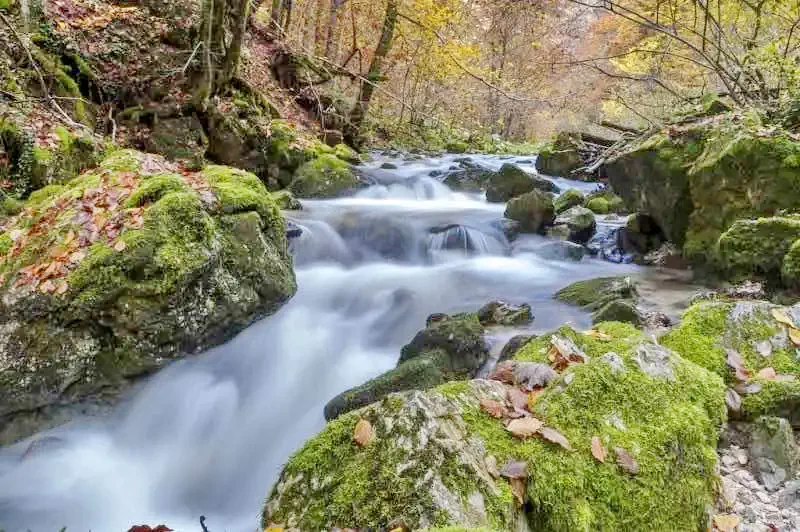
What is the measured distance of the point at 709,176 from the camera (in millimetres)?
6562

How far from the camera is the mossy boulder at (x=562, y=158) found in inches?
563

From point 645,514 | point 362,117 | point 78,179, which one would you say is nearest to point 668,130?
point 645,514

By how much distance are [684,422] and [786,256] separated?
3.47m

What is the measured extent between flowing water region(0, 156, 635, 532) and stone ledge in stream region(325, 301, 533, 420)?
47 cm

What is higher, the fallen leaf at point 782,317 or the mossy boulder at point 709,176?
the mossy boulder at point 709,176

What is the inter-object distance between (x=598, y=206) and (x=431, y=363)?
756 cm

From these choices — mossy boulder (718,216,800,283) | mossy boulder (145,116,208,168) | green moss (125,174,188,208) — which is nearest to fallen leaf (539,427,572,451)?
mossy boulder (718,216,800,283)

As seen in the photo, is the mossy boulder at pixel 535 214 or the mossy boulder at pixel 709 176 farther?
the mossy boulder at pixel 535 214

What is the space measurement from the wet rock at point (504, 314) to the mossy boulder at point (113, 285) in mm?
2314

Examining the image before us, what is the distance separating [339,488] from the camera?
1851mm

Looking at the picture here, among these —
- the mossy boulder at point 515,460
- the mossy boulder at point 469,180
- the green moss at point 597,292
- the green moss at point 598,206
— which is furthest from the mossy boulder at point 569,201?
the mossy boulder at point 515,460

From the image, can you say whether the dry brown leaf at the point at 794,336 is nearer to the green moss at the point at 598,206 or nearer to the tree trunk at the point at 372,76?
the green moss at the point at 598,206

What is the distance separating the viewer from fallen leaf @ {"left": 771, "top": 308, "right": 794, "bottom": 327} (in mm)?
3344

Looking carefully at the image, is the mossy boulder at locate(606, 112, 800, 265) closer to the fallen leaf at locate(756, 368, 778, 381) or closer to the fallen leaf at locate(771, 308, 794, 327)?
the fallen leaf at locate(771, 308, 794, 327)
